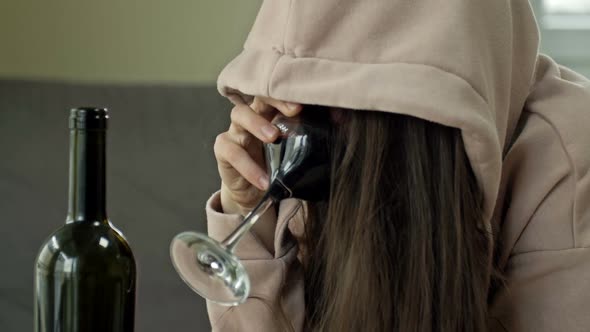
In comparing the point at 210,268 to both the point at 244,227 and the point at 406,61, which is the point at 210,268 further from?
the point at 406,61

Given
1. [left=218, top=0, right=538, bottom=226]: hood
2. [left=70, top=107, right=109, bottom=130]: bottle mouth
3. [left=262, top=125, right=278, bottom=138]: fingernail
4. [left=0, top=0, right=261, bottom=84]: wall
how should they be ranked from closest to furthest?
[left=70, top=107, right=109, bottom=130]: bottle mouth
[left=218, top=0, right=538, bottom=226]: hood
[left=262, top=125, right=278, bottom=138]: fingernail
[left=0, top=0, right=261, bottom=84]: wall

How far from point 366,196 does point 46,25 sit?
4.28ft

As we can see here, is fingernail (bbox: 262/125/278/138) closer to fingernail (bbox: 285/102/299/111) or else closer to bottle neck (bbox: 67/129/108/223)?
fingernail (bbox: 285/102/299/111)

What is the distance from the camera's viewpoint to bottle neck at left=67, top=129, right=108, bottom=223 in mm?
705

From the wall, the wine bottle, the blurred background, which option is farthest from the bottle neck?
the wall

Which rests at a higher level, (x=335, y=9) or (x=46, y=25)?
(x=335, y=9)

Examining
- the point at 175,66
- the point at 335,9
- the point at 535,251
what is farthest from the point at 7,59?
the point at 535,251

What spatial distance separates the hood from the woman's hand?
5 cm

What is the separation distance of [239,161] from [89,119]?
1.20ft

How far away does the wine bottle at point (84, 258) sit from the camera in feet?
2.31

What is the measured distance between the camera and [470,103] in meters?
0.83

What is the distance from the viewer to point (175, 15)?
1983mm

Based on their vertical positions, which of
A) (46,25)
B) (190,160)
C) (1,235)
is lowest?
(1,235)

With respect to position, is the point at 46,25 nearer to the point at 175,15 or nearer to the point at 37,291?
the point at 175,15
